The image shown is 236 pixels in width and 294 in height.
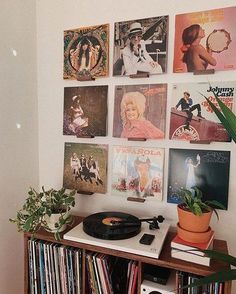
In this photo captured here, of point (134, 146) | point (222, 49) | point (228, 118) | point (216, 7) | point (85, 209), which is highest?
point (216, 7)

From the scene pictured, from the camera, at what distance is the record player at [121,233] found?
3.37 ft

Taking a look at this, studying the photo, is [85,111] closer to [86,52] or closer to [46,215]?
[86,52]

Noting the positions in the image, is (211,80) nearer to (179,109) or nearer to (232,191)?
(179,109)

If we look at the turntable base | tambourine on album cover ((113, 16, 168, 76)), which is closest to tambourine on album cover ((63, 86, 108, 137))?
tambourine on album cover ((113, 16, 168, 76))

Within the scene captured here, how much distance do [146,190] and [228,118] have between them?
0.63m

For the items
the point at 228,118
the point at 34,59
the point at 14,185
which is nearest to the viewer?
the point at 228,118

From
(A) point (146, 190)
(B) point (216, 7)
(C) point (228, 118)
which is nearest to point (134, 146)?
(A) point (146, 190)

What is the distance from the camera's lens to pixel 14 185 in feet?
4.53

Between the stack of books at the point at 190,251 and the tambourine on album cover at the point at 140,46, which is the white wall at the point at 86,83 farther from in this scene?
the stack of books at the point at 190,251

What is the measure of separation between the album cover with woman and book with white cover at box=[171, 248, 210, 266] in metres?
0.30

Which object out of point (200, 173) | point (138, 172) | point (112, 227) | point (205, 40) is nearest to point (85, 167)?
point (138, 172)

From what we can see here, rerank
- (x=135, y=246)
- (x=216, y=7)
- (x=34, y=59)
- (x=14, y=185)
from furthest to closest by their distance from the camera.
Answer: (x=34, y=59) < (x=14, y=185) < (x=216, y=7) < (x=135, y=246)

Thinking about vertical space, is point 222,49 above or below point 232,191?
above

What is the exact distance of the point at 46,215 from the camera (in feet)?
3.92
